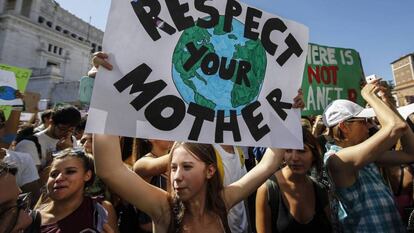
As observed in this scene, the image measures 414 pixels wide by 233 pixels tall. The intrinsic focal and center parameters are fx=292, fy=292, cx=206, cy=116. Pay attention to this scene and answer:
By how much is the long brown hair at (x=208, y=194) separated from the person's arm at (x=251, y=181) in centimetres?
7

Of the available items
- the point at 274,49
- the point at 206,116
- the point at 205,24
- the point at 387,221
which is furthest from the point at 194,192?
the point at 387,221

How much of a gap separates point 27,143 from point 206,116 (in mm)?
2595

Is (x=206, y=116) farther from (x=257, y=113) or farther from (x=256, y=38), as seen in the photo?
(x=256, y=38)

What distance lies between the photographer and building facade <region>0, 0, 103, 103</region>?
30.4 meters

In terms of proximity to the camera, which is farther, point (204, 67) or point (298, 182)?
point (298, 182)

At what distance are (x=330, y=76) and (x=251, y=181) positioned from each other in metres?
2.42

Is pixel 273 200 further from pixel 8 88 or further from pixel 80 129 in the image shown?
pixel 8 88

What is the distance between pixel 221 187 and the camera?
5.84 ft

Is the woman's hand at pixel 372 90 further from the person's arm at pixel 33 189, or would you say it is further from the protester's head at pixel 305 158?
the person's arm at pixel 33 189

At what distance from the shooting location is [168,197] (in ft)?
5.26

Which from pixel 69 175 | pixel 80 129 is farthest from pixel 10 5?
pixel 69 175

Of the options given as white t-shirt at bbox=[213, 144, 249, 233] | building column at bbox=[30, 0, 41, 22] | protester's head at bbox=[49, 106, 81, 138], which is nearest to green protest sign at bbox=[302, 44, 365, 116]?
white t-shirt at bbox=[213, 144, 249, 233]

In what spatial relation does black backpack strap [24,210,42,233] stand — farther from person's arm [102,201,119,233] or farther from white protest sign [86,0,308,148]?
white protest sign [86,0,308,148]

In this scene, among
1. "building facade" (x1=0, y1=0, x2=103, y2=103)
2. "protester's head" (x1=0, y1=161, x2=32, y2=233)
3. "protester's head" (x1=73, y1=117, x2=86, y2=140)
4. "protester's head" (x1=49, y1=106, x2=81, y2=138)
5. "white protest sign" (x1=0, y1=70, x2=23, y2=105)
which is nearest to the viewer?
"protester's head" (x1=0, y1=161, x2=32, y2=233)
